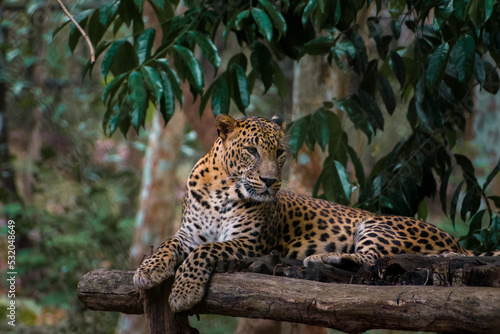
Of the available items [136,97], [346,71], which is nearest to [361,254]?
[136,97]

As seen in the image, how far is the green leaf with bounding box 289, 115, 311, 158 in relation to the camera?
592 centimetres

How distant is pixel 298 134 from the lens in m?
5.98

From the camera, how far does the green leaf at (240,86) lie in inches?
223

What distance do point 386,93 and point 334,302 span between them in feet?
9.42

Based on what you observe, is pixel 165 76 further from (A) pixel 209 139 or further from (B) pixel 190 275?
(A) pixel 209 139

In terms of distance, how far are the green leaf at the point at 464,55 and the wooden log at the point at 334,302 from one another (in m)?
2.05

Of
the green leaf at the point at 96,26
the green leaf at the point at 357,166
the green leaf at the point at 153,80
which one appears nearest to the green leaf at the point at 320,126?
the green leaf at the point at 357,166

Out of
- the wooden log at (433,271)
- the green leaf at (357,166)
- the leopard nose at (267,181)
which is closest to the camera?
the wooden log at (433,271)

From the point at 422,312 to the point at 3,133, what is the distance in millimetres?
10074

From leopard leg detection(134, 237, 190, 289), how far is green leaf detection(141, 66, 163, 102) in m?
1.12

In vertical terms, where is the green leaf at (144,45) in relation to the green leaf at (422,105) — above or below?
above

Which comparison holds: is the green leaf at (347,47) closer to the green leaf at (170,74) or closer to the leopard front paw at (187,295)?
the green leaf at (170,74)

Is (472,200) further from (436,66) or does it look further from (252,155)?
(252,155)

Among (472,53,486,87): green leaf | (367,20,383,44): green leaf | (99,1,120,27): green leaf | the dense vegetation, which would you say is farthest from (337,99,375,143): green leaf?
(99,1,120,27): green leaf
